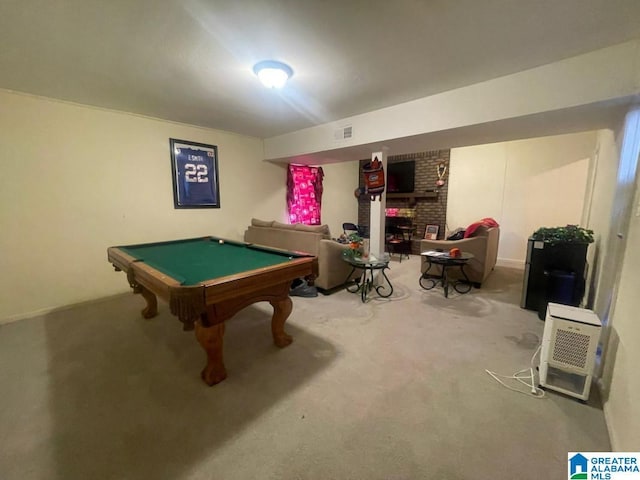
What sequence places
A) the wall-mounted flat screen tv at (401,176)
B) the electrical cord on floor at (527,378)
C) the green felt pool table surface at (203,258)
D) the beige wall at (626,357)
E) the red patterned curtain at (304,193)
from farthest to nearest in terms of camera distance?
the wall-mounted flat screen tv at (401,176)
the red patterned curtain at (304,193)
the green felt pool table surface at (203,258)
the electrical cord on floor at (527,378)
the beige wall at (626,357)

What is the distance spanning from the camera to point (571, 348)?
5.40 ft

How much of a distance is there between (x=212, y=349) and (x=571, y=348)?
2.39m

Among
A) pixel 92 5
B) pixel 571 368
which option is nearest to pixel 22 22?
pixel 92 5

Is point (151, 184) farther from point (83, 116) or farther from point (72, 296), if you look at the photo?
point (72, 296)

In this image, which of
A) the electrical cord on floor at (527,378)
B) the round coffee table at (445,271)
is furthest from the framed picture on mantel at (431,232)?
the electrical cord on floor at (527,378)

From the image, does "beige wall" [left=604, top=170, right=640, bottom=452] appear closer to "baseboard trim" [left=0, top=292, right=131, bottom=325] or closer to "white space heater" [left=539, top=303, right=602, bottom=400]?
"white space heater" [left=539, top=303, right=602, bottom=400]

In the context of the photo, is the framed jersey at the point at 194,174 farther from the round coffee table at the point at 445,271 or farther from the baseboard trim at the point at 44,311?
the round coffee table at the point at 445,271

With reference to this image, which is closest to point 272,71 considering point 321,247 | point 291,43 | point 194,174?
point 291,43

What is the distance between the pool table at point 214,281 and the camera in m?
1.49

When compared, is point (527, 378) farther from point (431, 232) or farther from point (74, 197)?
point (74, 197)

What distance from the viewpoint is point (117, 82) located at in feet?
8.19

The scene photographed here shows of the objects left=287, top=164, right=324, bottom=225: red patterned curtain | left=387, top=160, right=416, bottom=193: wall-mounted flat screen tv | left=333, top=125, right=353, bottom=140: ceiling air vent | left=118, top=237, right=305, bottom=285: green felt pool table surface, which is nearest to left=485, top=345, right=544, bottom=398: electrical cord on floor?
left=118, top=237, right=305, bottom=285: green felt pool table surface

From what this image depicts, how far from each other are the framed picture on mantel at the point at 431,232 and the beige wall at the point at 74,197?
4.87m

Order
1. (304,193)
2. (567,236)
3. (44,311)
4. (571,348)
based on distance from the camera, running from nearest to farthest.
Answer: (571,348) < (567,236) < (44,311) < (304,193)
